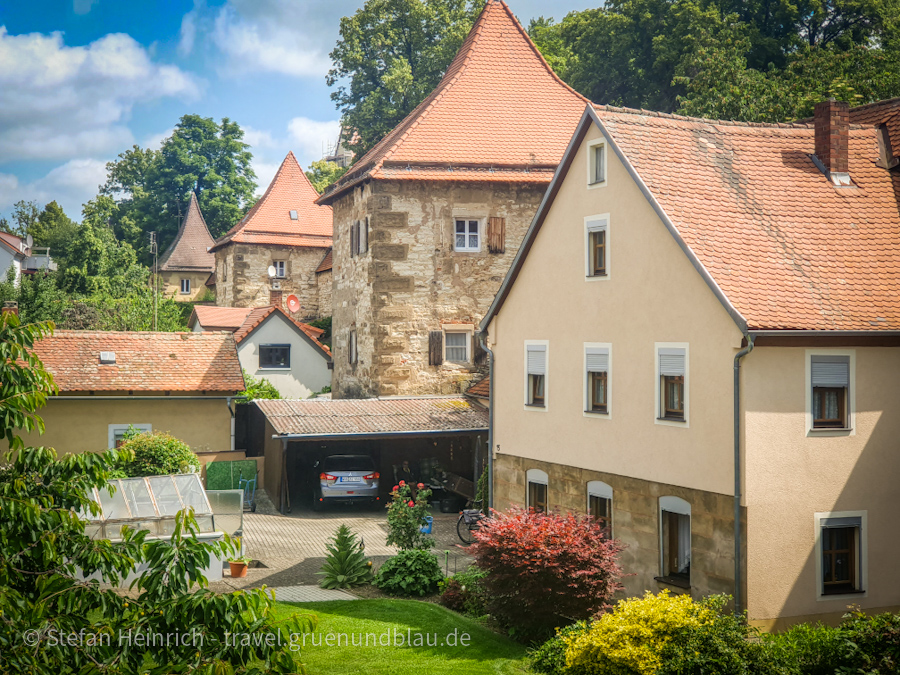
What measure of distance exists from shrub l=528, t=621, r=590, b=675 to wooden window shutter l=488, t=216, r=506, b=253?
725 inches

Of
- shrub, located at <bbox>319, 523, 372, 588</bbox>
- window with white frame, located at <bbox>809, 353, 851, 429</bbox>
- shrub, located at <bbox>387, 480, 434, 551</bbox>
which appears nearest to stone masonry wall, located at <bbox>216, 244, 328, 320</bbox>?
shrub, located at <bbox>387, 480, 434, 551</bbox>

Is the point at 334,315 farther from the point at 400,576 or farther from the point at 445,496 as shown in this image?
the point at 400,576

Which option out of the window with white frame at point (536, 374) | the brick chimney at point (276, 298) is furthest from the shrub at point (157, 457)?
the brick chimney at point (276, 298)

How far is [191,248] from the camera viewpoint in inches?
2478

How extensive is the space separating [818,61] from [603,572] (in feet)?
71.7

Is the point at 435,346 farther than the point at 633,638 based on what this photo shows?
Yes

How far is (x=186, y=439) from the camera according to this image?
2647 centimetres

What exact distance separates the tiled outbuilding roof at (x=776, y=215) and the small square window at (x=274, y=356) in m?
24.2

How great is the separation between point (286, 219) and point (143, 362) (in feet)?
76.4

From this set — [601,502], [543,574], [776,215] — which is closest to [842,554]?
[601,502]

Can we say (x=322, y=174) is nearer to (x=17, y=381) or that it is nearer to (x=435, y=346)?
(x=435, y=346)

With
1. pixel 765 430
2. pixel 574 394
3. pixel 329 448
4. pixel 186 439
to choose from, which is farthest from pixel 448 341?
pixel 765 430

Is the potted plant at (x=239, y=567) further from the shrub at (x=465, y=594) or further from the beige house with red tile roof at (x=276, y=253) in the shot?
the beige house with red tile roof at (x=276, y=253)

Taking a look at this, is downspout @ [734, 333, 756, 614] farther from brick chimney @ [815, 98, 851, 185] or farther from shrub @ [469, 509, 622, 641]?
brick chimney @ [815, 98, 851, 185]
